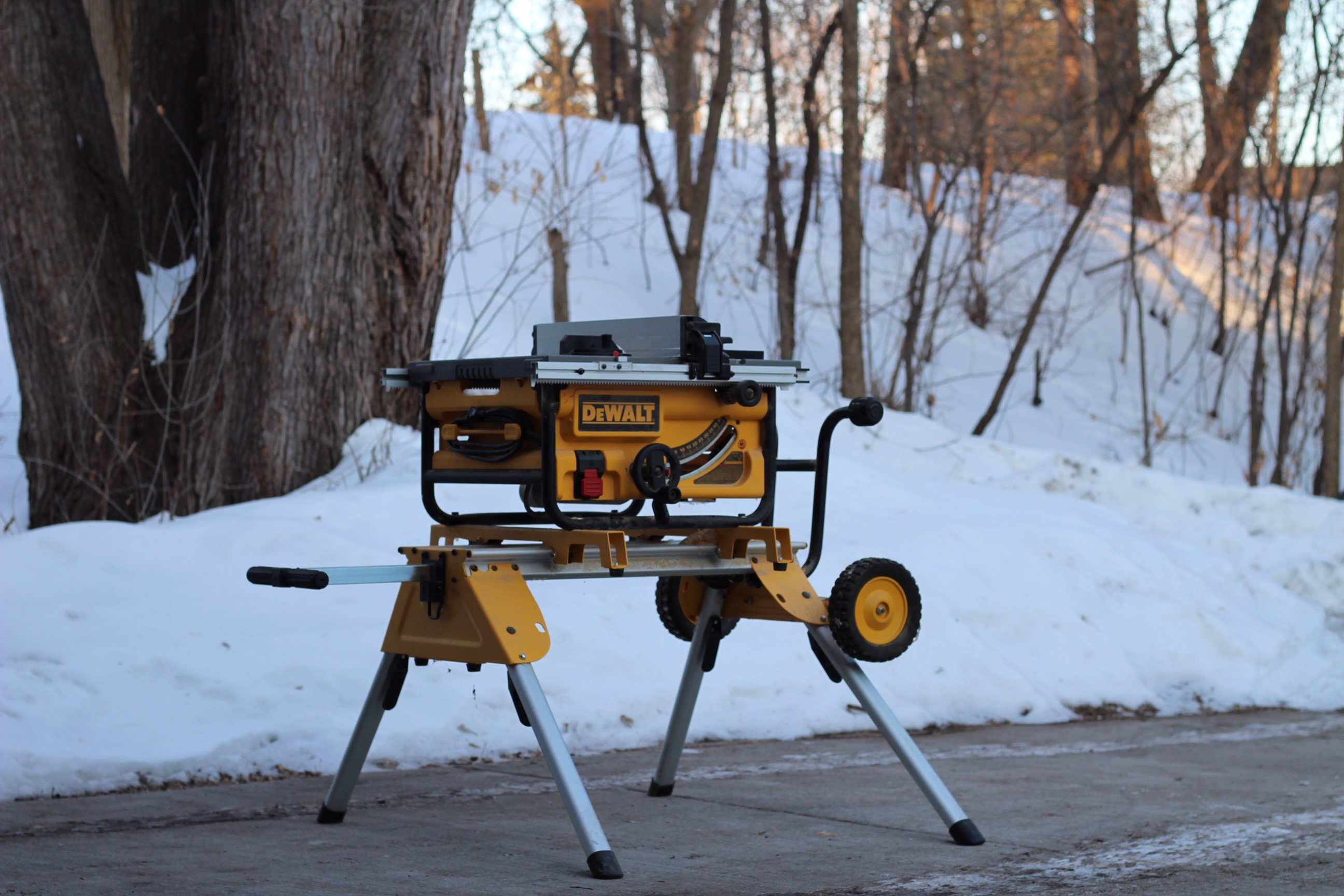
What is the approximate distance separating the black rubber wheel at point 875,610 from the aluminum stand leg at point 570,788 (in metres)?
0.91

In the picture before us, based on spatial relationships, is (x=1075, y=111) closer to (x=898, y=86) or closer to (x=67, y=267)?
(x=898, y=86)

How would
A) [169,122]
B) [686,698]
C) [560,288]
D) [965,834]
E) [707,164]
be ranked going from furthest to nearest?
1. [560,288]
2. [707,164]
3. [169,122]
4. [686,698]
5. [965,834]

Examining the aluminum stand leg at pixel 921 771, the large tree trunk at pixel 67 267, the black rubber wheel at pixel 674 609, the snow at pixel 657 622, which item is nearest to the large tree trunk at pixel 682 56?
the snow at pixel 657 622

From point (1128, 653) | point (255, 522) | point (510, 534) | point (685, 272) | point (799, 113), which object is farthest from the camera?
point (799, 113)

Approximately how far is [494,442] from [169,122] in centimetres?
523

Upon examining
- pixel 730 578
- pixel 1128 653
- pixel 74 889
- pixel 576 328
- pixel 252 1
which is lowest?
pixel 1128 653

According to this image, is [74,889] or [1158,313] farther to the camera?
[1158,313]

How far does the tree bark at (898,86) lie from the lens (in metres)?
14.4

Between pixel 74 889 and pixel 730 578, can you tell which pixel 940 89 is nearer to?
pixel 730 578

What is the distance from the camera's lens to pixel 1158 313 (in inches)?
784

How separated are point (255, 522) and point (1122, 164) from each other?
20.4m

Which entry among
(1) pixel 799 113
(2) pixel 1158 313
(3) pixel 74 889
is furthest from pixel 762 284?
(3) pixel 74 889

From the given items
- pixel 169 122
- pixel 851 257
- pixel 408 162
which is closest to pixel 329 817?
pixel 408 162

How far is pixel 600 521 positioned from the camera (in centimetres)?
377
